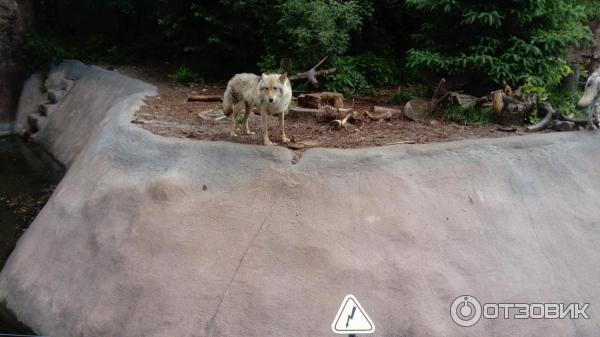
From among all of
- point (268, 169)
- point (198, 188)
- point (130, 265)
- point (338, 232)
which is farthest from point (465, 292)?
point (130, 265)

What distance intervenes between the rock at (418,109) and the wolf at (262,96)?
97.2 inches

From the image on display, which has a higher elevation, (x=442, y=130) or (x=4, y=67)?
(x=442, y=130)

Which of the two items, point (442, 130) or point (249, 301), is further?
point (442, 130)

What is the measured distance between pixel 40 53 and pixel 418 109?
1099 cm

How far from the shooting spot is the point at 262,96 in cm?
739

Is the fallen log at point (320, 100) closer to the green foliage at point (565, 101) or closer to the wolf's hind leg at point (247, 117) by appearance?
the wolf's hind leg at point (247, 117)

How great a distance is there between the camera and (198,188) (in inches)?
272

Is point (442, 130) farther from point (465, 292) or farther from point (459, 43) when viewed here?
point (465, 292)

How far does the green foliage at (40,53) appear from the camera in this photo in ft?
49.1

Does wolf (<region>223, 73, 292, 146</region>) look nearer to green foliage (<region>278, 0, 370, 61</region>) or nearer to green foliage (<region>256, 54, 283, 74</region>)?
green foliage (<region>278, 0, 370, 61</region>)

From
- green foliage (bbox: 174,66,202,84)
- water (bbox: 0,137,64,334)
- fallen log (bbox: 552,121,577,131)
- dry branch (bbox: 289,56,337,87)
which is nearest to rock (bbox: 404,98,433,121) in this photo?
fallen log (bbox: 552,121,577,131)

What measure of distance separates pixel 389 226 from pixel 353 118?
2.90 meters

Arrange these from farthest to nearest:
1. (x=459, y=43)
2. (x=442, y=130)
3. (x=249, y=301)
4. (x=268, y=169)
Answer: (x=459, y=43) < (x=442, y=130) < (x=268, y=169) < (x=249, y=301)

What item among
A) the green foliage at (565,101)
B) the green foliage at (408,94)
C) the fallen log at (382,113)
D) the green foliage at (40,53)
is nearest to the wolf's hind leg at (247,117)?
the fallen log at (382,113)
